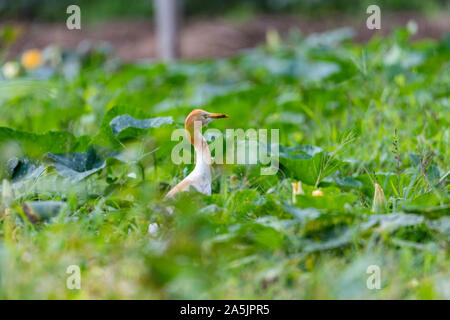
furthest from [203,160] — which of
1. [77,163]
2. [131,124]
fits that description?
[77,163]

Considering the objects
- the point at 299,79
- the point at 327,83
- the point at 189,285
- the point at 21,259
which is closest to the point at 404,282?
the point at 189,285

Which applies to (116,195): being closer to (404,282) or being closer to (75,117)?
(404,282)

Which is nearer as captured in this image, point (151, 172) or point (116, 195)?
point (116, 195)

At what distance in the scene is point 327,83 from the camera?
383cm

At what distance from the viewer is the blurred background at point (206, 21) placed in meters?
7.98

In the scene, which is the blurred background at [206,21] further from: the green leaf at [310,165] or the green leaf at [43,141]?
the green leaf at [310,165]

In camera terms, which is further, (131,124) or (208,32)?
(208,32)

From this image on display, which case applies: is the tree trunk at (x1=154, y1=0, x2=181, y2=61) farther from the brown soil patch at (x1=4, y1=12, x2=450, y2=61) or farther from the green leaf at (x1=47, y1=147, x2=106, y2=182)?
the green leaf at (x1=47, y1=147, x2=106, y2=182)

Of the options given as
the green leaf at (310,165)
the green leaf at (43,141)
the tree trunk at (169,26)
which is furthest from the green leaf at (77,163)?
the tree trunk at (169,26)

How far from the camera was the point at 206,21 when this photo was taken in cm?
962

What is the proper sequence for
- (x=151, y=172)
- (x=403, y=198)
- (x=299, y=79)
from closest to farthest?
(x=403, y=198) < (x=151, y=172) < (x=299, y=79)

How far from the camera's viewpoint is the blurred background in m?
7.98

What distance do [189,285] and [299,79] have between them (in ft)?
9.65

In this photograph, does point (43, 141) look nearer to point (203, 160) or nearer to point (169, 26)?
point (203, 160)
